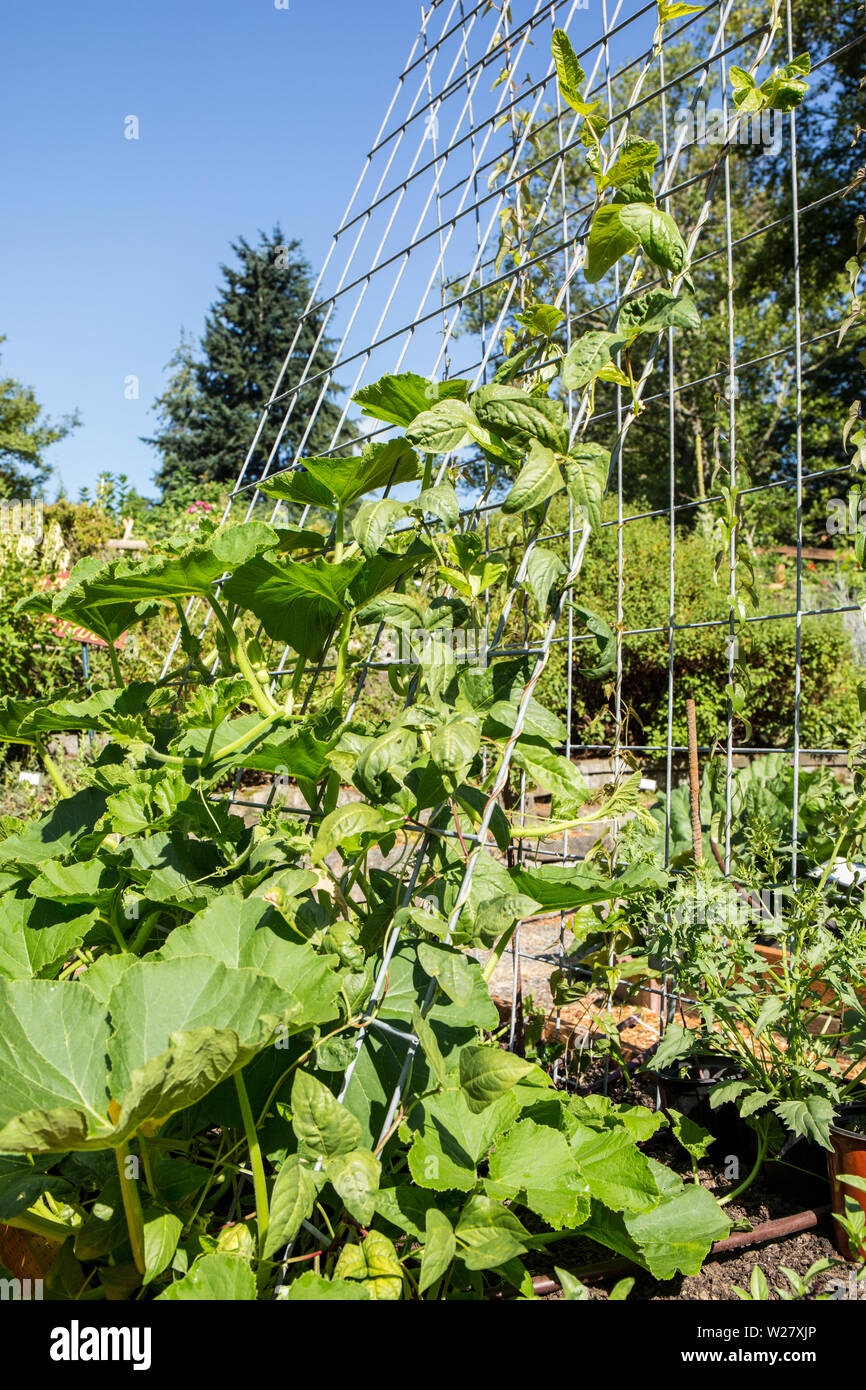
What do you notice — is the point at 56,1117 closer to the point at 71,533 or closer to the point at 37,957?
the point at 37,957

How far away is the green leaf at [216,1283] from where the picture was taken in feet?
2.64

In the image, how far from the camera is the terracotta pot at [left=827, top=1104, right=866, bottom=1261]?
122 centimetres

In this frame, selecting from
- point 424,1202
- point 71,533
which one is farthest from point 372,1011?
point 71,533

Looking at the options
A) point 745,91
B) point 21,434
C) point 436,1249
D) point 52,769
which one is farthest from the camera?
point 21,434

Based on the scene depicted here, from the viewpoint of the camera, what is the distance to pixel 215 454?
76.5 feet

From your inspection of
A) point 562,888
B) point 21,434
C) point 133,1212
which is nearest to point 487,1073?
point 562,888

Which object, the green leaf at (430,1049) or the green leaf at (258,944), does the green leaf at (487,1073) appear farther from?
the green leaf at (258,944)

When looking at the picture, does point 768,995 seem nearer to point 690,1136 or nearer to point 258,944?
point 690,1136

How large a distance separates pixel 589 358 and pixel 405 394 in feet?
1.04

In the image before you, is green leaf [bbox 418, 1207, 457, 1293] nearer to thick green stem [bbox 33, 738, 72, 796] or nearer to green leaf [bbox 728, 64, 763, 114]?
thick green stem [bbox 33, 738, 72, 796]

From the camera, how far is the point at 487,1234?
33.8 inches

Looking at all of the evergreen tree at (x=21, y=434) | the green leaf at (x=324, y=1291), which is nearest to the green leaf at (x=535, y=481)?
the green leaf at (x=324, y=1291)

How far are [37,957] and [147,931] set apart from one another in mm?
147

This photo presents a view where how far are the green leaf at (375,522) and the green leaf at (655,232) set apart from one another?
0.41m
